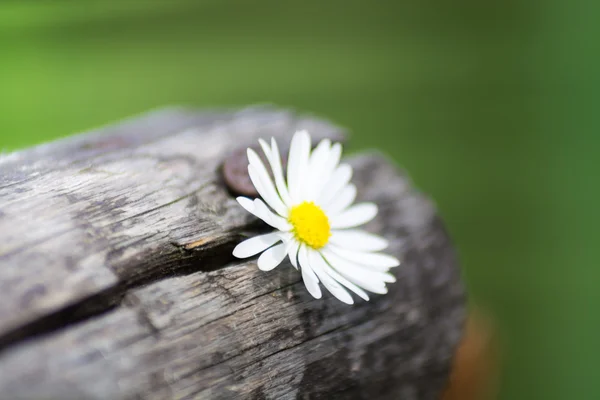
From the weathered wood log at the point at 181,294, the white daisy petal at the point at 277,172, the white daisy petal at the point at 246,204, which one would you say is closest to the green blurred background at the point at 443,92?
the weathered wood log at the point at 181,294

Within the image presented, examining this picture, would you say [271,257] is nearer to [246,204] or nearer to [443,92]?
[246,204]

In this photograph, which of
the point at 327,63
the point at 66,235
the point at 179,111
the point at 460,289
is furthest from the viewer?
the point at 327,63

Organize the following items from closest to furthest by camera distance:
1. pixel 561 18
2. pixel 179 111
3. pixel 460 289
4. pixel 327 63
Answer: pixel 460 289, pixel 179 111, pixel 561 18, pixel 327 63

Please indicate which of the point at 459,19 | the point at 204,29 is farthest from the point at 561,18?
the point at 204,29

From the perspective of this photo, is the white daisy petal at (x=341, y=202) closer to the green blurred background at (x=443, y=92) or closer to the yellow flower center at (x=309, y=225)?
the yellow flower center at (x=309, y=225)

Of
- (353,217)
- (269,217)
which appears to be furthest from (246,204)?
(353,217)

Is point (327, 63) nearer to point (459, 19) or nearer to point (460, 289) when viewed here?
point (459, 19)

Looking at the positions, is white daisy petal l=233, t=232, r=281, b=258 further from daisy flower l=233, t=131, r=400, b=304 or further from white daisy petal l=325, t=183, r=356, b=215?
white daisy petal l=325, t=183, r=356, b=215

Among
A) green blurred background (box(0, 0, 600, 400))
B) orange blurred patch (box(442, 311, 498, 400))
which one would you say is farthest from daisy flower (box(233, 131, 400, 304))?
green blurred background (box(0, 0, 600, 400))
